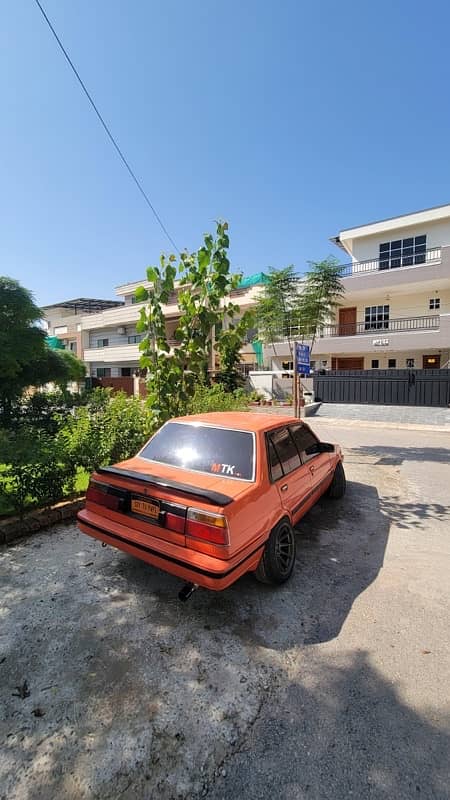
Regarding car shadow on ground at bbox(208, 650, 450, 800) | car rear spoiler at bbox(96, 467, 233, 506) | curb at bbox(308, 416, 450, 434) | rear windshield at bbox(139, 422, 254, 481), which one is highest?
rear windshield at bbox(139, 422, 254, 481)

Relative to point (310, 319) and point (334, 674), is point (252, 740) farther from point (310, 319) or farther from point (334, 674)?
point (310, 319)

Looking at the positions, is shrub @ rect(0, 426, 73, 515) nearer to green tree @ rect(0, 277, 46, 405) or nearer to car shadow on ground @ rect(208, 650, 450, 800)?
car shadow on ground @ rect(208, 650, 450, 800)

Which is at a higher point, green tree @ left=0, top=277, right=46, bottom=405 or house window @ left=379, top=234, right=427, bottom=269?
house window @ left=379, top=234, right=427, bottom=269

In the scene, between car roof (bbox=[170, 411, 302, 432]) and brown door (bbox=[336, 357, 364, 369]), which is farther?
brown door (bbox=[336, 357, 364, 369])

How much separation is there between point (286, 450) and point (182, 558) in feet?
5.37

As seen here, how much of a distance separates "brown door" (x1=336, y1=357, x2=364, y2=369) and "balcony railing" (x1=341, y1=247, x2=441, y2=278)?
19.1 ft

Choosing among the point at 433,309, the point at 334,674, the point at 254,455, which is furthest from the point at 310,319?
the point at 334,674

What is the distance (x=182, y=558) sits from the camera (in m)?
2.54

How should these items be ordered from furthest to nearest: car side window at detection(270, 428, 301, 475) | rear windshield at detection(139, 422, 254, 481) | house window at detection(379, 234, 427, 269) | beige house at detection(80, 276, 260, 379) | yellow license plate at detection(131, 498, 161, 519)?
beige house at detection(80, 276, 260, 379), house window at detection(379, 234, 427, 269), car side window at detection(270, 428, 301, 475), rear windshield at detection(139, 422, 254, 481), yellow license plate at detection(131, 498, 161, 519)

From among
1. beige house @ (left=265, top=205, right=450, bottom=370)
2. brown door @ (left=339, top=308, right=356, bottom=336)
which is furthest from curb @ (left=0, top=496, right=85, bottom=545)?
brown door @ (left=339, top=308, right=356, bottom=336)

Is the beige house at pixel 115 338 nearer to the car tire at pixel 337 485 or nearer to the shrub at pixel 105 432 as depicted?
the shrub at pixel 105 432

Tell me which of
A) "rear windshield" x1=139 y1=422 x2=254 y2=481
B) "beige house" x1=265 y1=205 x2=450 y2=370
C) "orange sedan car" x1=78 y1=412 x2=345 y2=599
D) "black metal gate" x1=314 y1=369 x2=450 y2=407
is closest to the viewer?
"orange sedan car" x1=78 y1=412 x2=345 y2=599

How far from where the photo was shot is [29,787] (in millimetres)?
1564

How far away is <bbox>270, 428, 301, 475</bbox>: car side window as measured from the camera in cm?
355
